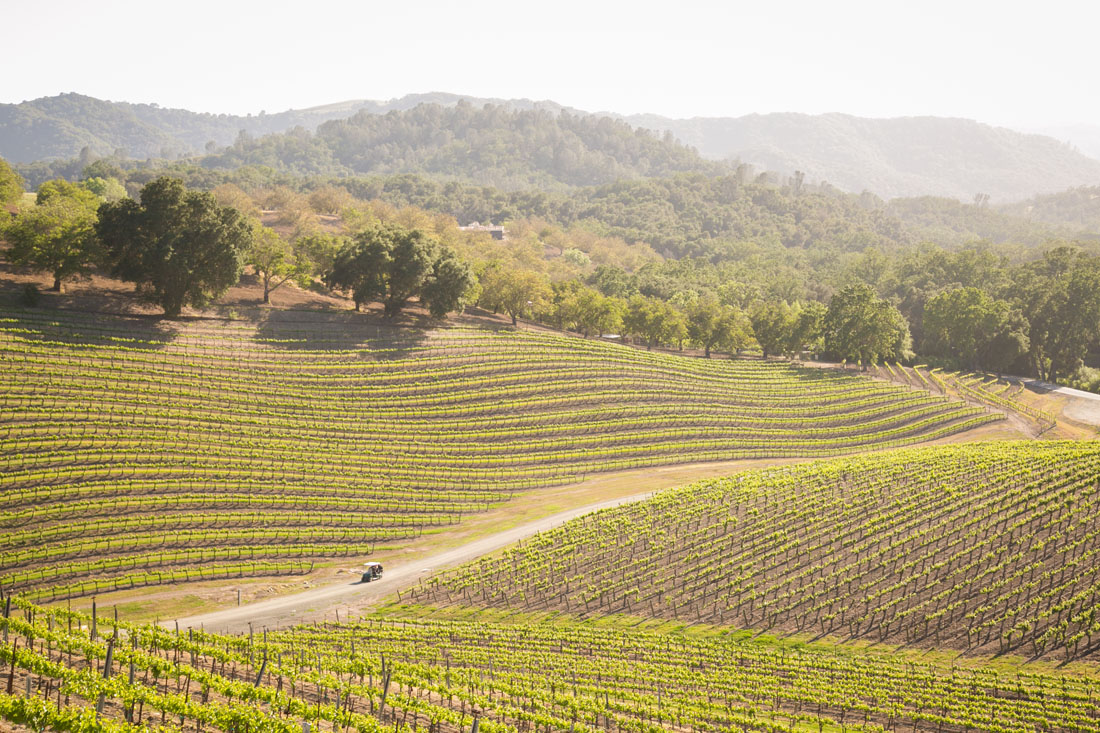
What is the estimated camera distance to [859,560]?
51281mm

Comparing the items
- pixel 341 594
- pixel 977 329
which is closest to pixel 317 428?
pixel 341 594

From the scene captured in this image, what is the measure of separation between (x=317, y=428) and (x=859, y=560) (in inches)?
2009

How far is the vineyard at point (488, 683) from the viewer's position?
86.0 feet

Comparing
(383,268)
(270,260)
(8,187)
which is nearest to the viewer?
(270,260)

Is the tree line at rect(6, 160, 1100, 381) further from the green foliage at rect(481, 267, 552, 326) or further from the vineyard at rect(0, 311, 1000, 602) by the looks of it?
the vineyard at rect(0, 311, 1000, 602)

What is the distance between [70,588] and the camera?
154ft

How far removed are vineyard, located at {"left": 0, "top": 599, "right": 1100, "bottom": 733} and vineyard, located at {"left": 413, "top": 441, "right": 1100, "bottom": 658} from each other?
3715 mm

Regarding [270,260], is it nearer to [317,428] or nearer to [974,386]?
[317,428]

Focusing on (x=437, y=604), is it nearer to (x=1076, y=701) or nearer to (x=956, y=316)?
(x=1076, y=701)

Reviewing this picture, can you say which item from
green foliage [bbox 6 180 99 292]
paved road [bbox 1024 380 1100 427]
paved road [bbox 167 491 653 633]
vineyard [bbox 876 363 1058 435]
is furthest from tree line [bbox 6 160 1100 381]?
paved road [bbox 167 491 653 633]

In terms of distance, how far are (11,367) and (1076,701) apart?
80.6m

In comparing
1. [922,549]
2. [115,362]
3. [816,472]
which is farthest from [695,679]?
[115,362]

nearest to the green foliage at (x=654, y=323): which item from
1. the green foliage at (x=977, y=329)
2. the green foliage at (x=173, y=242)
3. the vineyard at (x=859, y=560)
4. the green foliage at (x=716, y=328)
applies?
the green foliage at (x=716, y=328)

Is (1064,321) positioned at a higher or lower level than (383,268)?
higher
